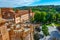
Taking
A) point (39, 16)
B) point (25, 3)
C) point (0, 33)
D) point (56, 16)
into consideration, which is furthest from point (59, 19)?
point (0, 33)

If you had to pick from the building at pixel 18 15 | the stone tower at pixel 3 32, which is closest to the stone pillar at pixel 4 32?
the stone tower at pixel 3 32

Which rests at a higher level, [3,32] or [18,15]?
[18,15]

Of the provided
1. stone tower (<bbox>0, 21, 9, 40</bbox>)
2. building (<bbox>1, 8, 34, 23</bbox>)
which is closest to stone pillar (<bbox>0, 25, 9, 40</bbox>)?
stone tower (<bbox>0, 21, 9, 40</bbox>)

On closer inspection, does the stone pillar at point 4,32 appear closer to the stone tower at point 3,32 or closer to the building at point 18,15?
the stone tower at point 3,32

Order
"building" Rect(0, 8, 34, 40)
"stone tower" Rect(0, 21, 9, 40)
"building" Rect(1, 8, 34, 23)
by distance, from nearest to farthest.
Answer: "stone tower" Rect(0, 21, 9, 40) < "building" Rect(0, 8, 34, 40) < "building" Rect(1, 8, 34, 23)

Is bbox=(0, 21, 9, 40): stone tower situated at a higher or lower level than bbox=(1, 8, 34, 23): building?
lower

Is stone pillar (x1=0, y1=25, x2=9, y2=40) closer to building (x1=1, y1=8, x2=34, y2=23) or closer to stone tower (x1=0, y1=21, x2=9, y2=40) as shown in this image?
stone tower (x1=0, y1=21, x2=9, y2=40)

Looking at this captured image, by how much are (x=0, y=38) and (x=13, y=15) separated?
65 cm

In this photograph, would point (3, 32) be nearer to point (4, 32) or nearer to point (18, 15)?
point (4, 32)

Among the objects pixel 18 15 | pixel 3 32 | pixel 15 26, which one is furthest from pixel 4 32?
pixel 18 15

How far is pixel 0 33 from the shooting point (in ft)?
6.15

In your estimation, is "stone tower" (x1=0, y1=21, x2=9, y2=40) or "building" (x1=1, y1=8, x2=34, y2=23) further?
"building" (x1=1, y1=8, x2=34, y2=23)

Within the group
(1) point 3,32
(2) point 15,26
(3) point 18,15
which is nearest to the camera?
(1) point 3,32

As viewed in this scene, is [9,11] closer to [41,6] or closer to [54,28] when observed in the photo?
[41,6]
